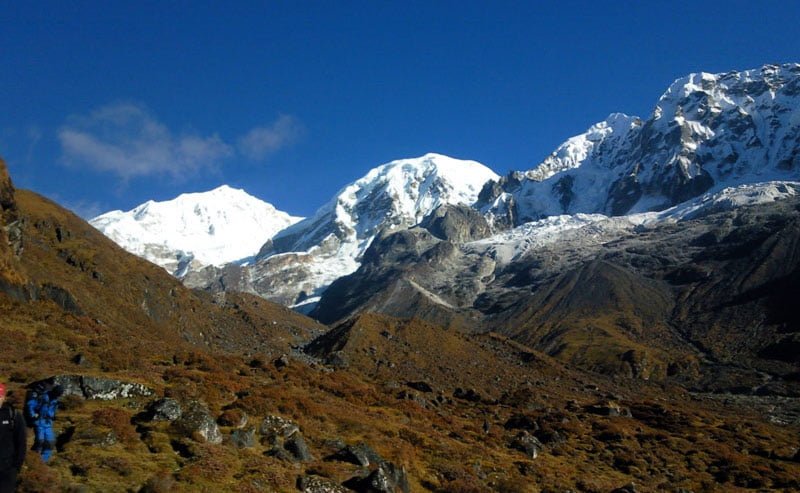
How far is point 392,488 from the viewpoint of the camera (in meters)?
24.0

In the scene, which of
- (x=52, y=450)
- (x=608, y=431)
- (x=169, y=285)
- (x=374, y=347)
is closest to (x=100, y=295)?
(x=169, y=285)

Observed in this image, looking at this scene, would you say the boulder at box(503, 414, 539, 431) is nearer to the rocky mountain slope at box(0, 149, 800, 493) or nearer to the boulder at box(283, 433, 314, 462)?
the rocky mountain slope at box(0, 149, 800, 493)

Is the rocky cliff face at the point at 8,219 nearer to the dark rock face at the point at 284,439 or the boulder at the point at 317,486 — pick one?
the dark rock face at the point at 284,439

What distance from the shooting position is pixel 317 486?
73.0ft

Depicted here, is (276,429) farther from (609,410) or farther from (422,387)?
(609,410)

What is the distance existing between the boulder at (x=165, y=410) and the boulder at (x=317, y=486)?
667 cm

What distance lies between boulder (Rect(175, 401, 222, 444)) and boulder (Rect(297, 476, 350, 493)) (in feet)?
15.7

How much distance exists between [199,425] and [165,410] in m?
2.04

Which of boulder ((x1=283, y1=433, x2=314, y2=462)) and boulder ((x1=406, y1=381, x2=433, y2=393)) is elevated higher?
boulder ((x1=406, y1=381, x2=433, y2=393))

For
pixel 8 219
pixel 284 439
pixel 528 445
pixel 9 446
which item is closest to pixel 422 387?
pixel 528 445

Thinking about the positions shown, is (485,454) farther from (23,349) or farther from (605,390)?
(605,390)

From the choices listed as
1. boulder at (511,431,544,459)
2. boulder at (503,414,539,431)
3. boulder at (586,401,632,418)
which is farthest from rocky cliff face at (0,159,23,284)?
boulder at (586,401,632,418)

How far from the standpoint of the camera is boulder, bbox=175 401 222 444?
24453 mm

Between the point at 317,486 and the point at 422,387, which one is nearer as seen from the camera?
the point at 317,486
